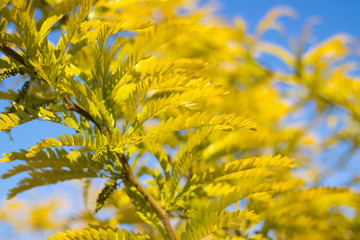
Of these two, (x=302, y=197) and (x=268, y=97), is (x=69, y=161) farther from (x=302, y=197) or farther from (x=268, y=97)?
(x=268, y=97)

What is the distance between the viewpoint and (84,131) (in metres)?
0.68

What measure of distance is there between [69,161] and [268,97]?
4.87 ft

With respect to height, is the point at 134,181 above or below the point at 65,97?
below

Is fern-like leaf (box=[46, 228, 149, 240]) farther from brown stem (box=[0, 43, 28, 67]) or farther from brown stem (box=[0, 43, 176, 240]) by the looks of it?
brown stem (box=[0, 43, 28, 67])

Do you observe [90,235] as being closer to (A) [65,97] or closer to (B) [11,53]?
(A) [65,97]

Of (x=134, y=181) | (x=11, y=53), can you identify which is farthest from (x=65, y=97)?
(x=134, y=181)

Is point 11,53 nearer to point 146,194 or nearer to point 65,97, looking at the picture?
point 65,97

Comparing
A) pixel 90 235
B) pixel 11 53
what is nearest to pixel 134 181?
pixel 90 235

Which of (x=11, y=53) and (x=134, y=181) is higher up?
(x=11, y=53)

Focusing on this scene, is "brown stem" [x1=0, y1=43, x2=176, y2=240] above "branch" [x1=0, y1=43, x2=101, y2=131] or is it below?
below

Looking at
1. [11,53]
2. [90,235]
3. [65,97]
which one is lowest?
[90,235]

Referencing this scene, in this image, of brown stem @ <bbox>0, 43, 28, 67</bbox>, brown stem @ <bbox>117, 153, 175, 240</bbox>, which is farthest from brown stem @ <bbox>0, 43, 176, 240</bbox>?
brown stem @ <bbox>0, 43, 28, 67</bbox>

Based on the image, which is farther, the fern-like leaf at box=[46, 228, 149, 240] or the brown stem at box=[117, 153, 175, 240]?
the brown stem at box=[117, 153, 175, 240]

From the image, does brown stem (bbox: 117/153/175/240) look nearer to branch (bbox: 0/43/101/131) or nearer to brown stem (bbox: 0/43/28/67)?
branch (bbox: 0/43/101/131)
